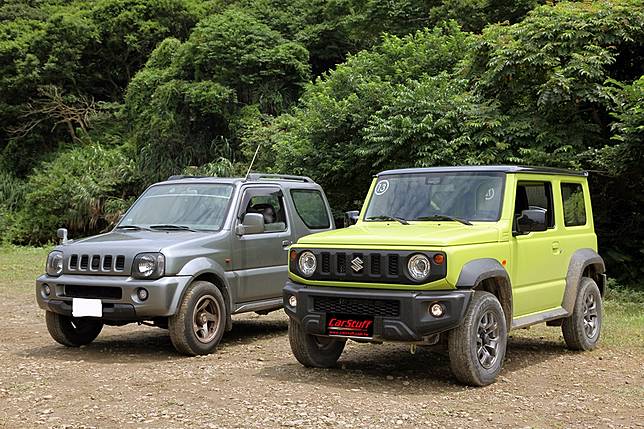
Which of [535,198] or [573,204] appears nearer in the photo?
[535,198]

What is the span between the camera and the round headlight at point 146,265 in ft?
27.6

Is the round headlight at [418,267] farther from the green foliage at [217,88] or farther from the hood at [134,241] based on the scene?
the green foliage at [217,88]

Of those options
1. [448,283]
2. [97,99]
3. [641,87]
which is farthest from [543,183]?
[97,99]

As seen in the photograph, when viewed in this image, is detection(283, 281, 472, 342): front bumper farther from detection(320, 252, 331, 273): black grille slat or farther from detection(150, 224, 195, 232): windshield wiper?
detection(150, 224, 195, 232): windshield wiper

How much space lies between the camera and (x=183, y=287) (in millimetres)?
8539

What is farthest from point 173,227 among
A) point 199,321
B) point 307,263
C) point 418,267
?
point 418,267

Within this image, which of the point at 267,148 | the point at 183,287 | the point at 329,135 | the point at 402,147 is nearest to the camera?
the point at 183,287

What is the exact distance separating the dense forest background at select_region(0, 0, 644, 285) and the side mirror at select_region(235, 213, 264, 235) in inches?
267

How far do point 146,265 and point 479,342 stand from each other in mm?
3393

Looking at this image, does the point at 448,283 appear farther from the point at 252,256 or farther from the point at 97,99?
the point at 97,99

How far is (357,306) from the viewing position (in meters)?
7.18

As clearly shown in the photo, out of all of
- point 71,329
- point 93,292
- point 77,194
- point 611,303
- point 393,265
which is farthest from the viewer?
point 77,194

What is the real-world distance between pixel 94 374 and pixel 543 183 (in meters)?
4.82

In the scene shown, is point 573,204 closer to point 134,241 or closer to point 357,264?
point 357,264
